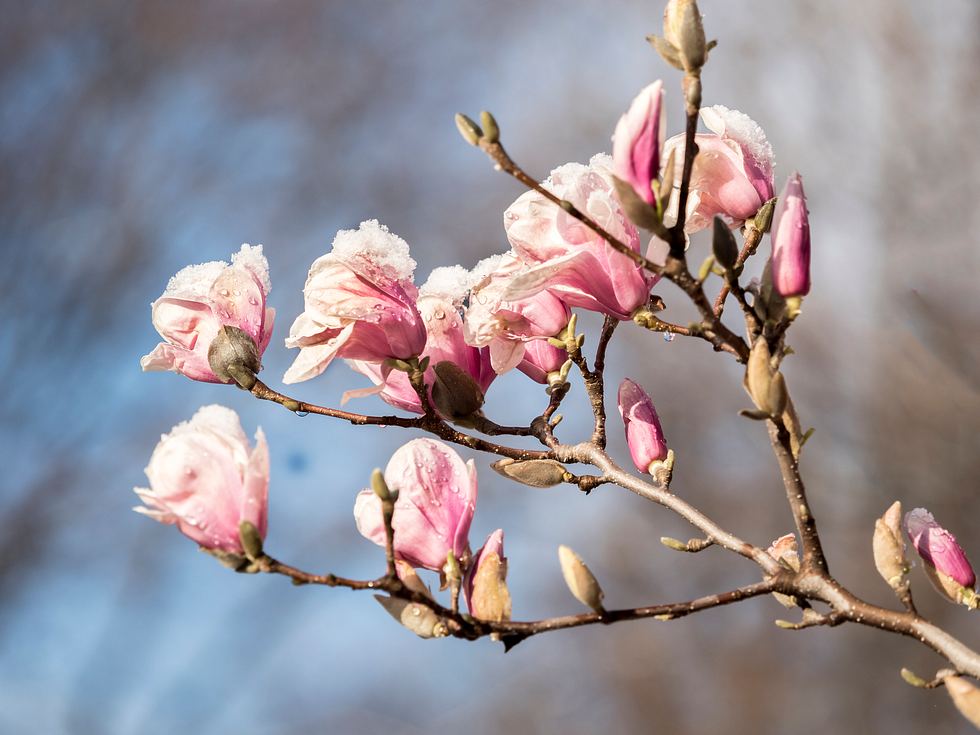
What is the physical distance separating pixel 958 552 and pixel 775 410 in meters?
0.11

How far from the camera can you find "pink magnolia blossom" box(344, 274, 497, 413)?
1.15ft

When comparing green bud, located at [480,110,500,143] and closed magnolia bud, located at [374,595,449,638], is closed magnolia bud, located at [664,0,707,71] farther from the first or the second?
closed magnolia bud, located at [374,595,449,638]

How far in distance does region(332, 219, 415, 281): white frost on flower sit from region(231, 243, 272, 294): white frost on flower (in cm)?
4

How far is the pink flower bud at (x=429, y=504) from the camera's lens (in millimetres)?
321

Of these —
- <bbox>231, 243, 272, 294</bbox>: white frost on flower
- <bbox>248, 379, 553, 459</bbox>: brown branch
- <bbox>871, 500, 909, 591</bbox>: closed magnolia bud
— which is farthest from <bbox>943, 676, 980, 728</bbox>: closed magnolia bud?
<bbox>231, 243, 272, 294</bbox>: white frost on flower

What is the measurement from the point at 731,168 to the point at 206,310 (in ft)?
0.63

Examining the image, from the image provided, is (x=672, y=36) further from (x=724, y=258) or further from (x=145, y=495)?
(x=145, y=495)

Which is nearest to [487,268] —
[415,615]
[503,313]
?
[503,313]

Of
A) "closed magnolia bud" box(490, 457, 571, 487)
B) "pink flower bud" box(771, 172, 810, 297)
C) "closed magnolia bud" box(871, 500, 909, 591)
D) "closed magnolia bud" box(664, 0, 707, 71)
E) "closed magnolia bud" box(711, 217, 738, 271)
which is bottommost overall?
"closed magnolia bud" box(871, 500, 909, 591)

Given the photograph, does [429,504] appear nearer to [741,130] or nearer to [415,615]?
[415,615]

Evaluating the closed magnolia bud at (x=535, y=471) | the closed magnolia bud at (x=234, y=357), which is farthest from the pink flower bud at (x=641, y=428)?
the closed magnolia bud at (x=234, y=357)

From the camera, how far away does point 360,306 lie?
1.05 feet

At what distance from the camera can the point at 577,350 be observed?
0.34 meters

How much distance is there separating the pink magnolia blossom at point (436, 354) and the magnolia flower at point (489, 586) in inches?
2.7
